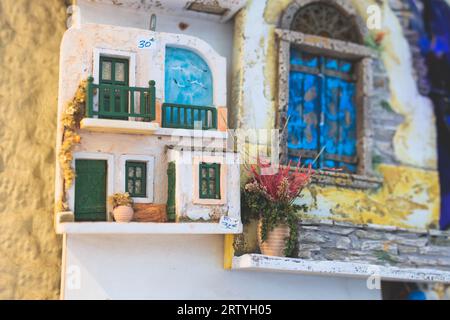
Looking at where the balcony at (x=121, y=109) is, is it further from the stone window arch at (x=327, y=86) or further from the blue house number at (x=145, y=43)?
the stone window arch at (x=327, y=86)

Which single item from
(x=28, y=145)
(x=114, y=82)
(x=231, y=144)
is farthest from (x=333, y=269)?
(x=28, y=145)

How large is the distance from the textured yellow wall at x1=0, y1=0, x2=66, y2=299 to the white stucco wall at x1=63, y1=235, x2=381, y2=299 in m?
0.69

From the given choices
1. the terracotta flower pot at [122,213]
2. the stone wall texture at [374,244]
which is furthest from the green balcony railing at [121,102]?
the stone wall texture at [374,244]

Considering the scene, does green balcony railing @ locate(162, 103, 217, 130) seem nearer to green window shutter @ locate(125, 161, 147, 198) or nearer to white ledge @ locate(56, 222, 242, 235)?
green window shutter @ locate(125, 161, 147, 198)

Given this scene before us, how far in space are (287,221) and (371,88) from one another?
1.99 m

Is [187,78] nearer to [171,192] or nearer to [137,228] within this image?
[171,192]

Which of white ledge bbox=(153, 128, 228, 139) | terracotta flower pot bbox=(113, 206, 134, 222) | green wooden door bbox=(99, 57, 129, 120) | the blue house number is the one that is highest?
the blue house number

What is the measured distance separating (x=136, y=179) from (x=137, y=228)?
0.58 meters

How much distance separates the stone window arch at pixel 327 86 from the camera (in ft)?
30.9

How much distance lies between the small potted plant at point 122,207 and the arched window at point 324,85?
6.19 ft

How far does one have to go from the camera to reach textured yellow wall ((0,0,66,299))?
28.5 feet

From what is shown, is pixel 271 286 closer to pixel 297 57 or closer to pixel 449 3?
pixel 297 57

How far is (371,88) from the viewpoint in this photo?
9.75m

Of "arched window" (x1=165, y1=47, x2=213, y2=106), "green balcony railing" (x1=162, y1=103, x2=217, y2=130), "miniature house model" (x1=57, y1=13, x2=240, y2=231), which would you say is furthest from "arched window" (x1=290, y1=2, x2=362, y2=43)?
"green balcony railing" (x1=162, y1=103, x2=217, y2=130)
